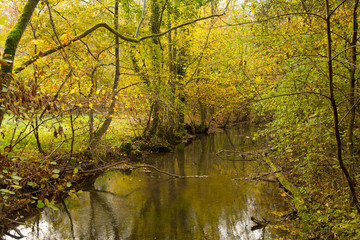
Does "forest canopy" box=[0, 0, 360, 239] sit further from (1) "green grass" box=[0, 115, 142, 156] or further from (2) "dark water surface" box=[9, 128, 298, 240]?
(2) "dark water surface" box=[9, 128, 298, 240]

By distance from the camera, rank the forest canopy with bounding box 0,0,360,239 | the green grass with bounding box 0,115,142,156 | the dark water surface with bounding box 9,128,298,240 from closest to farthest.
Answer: the forest canopy with bounding box 0,0,360,239
the dark water surface with bounding box 9,128,298,240
the green grass with bounding box 0,115,142,156

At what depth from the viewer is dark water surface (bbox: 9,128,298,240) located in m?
5.87

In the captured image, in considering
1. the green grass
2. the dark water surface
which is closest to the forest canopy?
the green grass

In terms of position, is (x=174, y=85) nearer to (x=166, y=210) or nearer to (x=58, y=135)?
(x=58, y=135)

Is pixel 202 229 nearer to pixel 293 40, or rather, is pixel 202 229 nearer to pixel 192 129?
pixel 293 40

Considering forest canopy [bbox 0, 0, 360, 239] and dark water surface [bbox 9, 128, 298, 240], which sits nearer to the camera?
forest canopy [bbox 0, 0, 360, 239]

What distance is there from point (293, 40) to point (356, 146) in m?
2.96

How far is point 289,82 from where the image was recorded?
6449 mm

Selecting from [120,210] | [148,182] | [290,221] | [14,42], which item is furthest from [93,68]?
[290,221]

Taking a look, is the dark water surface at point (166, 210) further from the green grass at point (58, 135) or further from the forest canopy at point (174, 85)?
the green grass at point (58, 135)

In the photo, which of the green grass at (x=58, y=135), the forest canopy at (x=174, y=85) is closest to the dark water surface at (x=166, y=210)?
the forest canopy at (x=174, y=85)

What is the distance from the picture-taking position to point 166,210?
716cm

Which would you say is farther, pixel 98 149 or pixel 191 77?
pixel 191 77

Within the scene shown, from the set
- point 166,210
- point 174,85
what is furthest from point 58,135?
point 174,85
